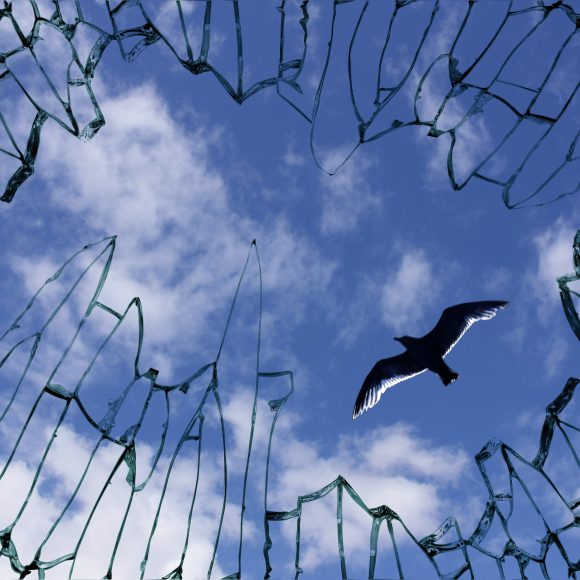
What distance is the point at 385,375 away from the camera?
50.9 ft

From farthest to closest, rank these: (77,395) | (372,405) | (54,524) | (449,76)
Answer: (372,405) < (449,76) < (77,395) < (54,524)

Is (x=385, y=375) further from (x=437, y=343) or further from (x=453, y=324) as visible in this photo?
(x=453, y=324)

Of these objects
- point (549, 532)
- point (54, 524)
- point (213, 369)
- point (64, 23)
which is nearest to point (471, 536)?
point (549, 532)

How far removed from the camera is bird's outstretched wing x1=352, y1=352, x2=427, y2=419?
15198 mm

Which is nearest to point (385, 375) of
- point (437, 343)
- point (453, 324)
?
point (437, 343)

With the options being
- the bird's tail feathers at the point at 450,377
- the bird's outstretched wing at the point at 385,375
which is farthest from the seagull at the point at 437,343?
the bird's tail feathers at the point at 450,377

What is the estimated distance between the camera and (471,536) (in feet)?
21.7

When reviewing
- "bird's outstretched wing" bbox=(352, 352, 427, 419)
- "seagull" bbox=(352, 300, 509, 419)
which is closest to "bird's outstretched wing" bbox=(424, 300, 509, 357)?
"seagull" bbox=(352, 300, 509, 419)

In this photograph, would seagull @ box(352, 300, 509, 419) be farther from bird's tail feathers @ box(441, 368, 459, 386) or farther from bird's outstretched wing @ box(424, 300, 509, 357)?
bird's tail feathers @ box(441, 368, 459, 386)

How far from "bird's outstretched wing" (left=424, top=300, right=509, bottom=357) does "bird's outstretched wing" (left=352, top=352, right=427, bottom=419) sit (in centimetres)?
65

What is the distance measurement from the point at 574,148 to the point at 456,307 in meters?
8.43

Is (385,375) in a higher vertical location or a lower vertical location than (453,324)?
lower

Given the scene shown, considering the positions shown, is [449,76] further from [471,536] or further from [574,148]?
[471,536]

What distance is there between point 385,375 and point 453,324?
1944mm
